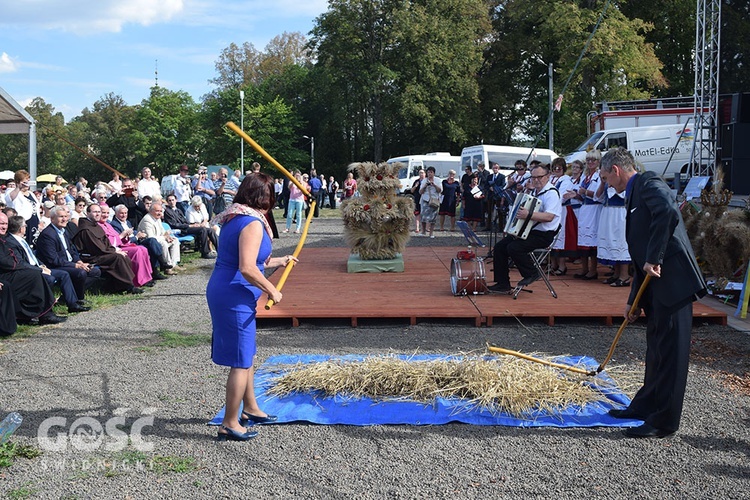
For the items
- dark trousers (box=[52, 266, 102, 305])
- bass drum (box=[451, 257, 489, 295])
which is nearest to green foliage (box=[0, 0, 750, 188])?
bass drum (box=[451, 257, 489, 295])

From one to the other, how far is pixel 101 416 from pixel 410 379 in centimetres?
216

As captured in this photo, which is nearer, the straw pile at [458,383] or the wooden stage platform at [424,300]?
the straw pile at [458,383]

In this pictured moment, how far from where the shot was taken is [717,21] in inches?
618

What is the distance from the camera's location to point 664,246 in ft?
15.1

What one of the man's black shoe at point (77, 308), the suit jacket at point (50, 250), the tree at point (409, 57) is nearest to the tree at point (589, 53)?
the tree at point (409, 57)

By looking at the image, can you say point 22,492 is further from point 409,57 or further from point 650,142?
point 409,57

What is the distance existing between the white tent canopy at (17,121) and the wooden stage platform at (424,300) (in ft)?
22.9

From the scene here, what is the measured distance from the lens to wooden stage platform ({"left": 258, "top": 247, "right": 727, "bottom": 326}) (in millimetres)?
8055

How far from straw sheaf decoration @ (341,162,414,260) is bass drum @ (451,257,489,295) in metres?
2.42

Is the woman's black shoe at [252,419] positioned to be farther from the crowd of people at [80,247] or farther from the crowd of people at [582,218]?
the crowd of people at [582,218]

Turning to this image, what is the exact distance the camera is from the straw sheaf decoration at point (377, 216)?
11453 millimetres

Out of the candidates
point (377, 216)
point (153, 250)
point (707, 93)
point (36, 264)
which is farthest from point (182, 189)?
point (707, 93)

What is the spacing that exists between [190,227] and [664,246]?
462 inches

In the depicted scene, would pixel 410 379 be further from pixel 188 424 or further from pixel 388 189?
pixel 388 189
